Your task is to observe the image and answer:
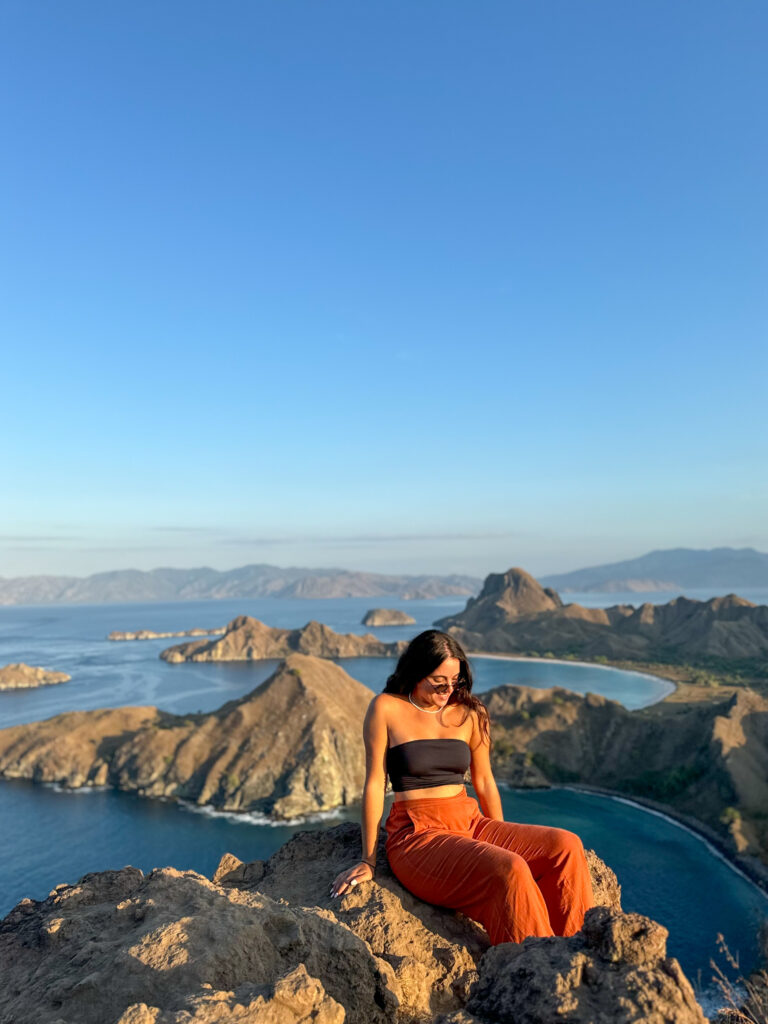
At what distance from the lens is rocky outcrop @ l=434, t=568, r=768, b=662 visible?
133750 millimetres

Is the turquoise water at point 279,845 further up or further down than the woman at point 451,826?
further down

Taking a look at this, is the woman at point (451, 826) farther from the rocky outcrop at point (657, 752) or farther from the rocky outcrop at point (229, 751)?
the rocky outcrop at point (229, 751)

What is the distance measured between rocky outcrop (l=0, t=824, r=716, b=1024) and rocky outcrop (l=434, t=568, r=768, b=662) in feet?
461

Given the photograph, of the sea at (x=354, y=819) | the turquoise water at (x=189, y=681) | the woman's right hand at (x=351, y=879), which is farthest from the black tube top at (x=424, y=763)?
the turquoise water at (x=189, y=681)

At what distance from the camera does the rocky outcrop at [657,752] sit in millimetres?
51000

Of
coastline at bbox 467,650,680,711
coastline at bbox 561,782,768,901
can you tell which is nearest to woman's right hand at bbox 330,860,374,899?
coastline at bbox 561,782,768,901

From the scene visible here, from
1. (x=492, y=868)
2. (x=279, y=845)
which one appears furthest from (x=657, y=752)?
(x=492, y=868)

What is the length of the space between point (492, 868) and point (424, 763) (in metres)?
1.18

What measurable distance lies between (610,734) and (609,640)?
89555 mm

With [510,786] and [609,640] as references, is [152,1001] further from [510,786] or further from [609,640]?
[609,640]

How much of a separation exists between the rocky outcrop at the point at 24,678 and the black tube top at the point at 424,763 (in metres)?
142

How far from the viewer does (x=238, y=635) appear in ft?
541

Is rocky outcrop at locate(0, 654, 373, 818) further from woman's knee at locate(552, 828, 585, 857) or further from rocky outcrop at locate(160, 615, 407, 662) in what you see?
rocky outcrop at locate(160, 615, 407, 662)

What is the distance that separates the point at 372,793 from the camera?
5.59 metres
